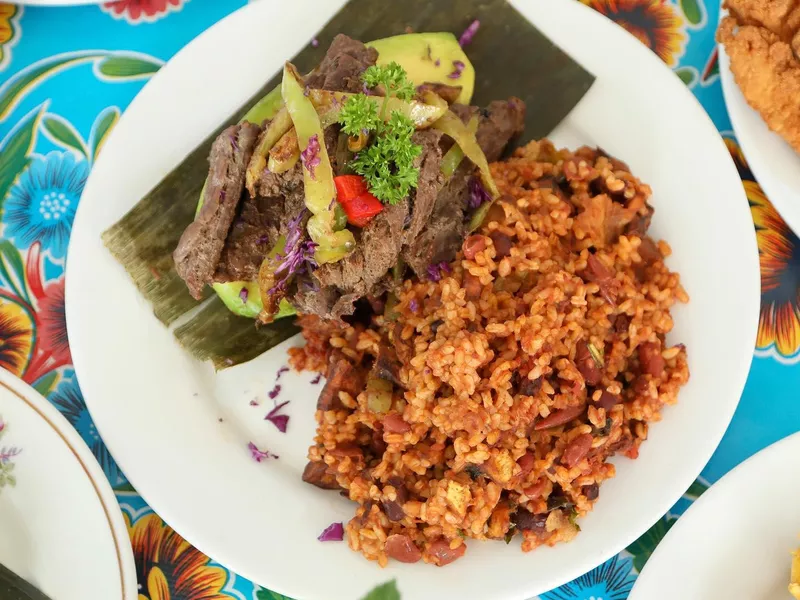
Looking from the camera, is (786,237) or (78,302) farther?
(786,237)

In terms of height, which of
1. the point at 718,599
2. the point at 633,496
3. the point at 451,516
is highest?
the point at 451,516

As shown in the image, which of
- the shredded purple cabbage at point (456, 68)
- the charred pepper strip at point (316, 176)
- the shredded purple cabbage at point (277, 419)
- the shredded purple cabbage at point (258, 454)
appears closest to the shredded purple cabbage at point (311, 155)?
the charred pepper strip at point (316, 176)

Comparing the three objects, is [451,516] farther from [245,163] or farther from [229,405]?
[245,163]

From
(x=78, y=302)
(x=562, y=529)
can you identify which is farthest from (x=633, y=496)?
(x=78, y=302)

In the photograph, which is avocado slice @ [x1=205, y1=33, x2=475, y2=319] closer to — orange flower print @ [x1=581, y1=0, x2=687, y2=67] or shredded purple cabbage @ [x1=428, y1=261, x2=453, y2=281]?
shredded purple cabbage @ [x1=428, y1=261, x2=453, y2=281]

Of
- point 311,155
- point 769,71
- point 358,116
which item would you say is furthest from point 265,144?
point 769,71
